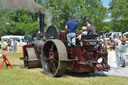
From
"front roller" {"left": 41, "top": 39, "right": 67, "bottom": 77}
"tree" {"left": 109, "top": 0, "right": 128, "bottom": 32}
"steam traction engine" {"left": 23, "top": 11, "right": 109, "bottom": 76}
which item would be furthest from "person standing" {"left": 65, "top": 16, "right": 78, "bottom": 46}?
"tree" {"left": 109, "top": 0, "right": 128, "bottom": 32}

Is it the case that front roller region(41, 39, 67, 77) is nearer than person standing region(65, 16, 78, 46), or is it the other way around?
front roller region(41, 39, 67, 77)

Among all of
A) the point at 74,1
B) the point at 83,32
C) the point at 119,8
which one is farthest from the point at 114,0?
the point at 83,32

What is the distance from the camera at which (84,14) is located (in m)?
31.6

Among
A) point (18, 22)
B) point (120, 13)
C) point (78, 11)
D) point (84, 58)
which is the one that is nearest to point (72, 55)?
point (84, 58)

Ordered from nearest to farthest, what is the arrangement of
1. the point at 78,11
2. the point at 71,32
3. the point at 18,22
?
the point at 71,32, the point at 78,11, the point at 18,22

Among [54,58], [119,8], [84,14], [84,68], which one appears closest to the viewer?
[84,68]

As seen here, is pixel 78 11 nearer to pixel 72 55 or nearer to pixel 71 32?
pixel 71 32

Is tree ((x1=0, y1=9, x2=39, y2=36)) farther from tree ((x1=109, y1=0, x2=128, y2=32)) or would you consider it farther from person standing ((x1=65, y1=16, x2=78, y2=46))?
person standing ((x1=65, y1=16, x2=78, y2=46))

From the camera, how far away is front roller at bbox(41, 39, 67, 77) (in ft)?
16.5

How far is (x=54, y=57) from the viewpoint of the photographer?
5555 millimetres

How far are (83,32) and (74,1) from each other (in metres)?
27.9

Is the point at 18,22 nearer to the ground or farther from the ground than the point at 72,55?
farther from the ground

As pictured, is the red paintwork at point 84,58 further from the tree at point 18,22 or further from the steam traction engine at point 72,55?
the tree at point 18,22

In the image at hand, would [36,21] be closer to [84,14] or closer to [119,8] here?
[84,14]
